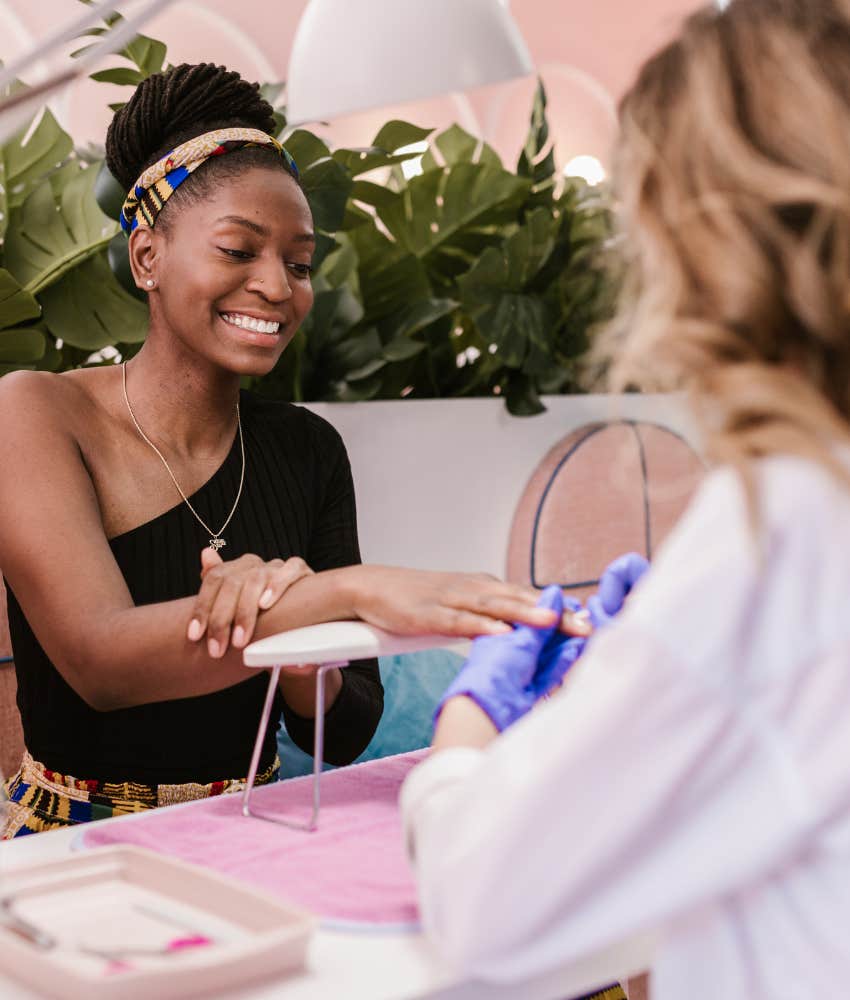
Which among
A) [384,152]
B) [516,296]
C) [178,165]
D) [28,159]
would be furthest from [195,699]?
[516,296]

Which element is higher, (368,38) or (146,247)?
(368,38)

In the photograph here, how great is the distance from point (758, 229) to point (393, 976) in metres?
0.48

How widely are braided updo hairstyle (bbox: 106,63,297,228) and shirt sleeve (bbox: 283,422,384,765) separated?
40cm

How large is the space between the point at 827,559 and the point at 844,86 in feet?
0.83

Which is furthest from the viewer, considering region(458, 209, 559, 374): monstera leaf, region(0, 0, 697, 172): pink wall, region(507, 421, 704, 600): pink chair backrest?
region(0, 0, 697, 172): pink wall

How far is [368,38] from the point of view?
1.62 m

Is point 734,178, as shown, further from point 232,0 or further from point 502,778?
point 232,0

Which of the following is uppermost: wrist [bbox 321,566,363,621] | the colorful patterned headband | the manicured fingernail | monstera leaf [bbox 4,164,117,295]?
the colorful patterned headband

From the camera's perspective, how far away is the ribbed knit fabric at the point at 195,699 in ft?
4.91

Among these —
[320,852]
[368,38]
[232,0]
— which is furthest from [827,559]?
[232,0]

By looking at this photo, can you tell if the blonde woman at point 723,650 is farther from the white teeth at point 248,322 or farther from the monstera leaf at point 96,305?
the monstera leaf at point 96,305

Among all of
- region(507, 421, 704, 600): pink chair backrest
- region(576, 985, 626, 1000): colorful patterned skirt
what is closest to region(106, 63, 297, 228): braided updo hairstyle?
region(576, 985, 626, 1000): colorful patterned skirt

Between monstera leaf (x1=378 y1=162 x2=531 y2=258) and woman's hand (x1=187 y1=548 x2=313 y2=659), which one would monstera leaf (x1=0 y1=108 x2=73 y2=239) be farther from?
woman's hand (x1=187 y1=548 x2=313 y2=659)

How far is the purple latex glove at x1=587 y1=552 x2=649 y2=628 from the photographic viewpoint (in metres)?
1.03
